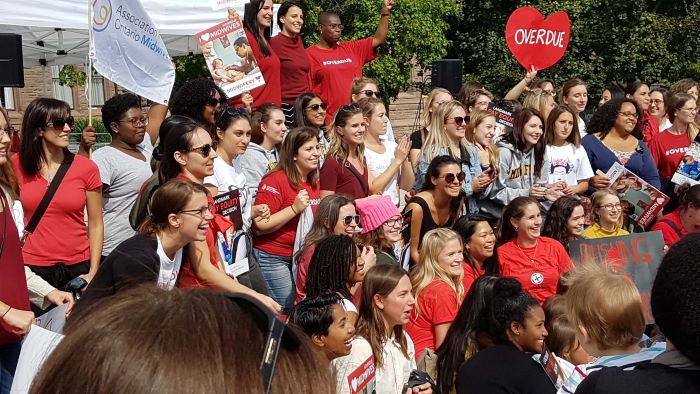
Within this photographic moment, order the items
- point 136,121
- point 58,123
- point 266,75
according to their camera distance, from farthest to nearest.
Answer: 1. point 266,75
2. point 136,121
3. point 58,123

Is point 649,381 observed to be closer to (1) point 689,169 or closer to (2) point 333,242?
(2) point 333,242

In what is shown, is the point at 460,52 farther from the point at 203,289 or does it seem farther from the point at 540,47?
the point at 203,289

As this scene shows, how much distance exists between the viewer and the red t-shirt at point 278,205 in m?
5.91

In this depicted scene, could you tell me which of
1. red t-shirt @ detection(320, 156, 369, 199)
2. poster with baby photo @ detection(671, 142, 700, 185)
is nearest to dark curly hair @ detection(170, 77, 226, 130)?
red t-shirt @ detection(320, 156, 369, 199)

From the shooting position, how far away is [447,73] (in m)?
10.6

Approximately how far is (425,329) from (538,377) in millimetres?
1315

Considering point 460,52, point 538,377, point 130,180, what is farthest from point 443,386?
point 460,52

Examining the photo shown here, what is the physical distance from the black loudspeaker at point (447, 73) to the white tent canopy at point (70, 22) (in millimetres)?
1999

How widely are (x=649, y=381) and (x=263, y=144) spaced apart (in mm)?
4689

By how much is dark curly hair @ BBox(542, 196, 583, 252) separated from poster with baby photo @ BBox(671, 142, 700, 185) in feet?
6.25

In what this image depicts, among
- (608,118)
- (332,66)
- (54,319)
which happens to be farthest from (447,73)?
(54,319)

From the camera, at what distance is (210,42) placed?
7.27m

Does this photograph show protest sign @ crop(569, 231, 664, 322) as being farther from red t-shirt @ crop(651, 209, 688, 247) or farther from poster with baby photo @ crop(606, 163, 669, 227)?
poster with baby photo @ crop(606, 163, 669, 227)

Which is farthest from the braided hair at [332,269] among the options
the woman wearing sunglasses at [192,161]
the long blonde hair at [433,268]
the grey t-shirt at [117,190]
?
the grey t-shirt at [117,190]
